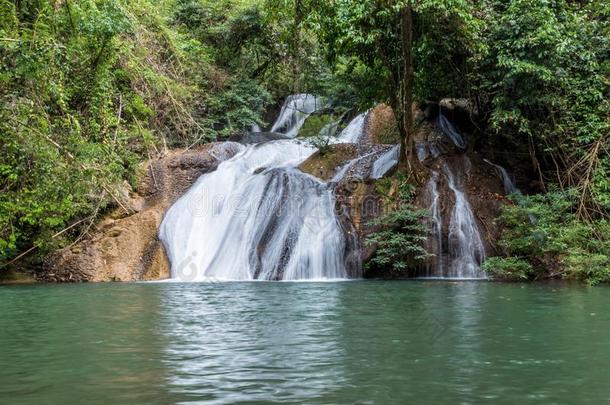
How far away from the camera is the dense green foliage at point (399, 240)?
11.2 metres

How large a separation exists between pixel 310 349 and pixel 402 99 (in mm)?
9583

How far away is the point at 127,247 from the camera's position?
1269cm

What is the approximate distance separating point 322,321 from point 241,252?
22.8ft

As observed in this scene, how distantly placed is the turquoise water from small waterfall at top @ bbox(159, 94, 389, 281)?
13.6 feet

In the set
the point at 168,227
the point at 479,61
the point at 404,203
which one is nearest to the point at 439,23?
the point at 479,61

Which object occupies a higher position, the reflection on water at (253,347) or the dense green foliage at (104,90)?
the dense green foliage at (104,90)

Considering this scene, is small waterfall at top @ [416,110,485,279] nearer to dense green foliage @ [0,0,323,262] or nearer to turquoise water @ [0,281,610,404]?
turquoise water @ [0,281,610,404]

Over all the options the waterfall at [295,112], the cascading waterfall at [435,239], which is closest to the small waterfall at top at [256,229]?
the cascading waterfall at [435,239]

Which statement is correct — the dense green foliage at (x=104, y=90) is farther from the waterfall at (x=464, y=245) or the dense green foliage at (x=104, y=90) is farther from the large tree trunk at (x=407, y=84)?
the waterfall at (x=464, y=245)

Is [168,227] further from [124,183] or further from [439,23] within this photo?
[439,23]

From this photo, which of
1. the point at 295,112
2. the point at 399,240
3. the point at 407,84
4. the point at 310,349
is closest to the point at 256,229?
the point at 399,240

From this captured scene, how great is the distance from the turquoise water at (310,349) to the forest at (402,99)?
3062 mm

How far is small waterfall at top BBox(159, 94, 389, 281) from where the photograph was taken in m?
11.9

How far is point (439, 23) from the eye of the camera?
1198 cm
